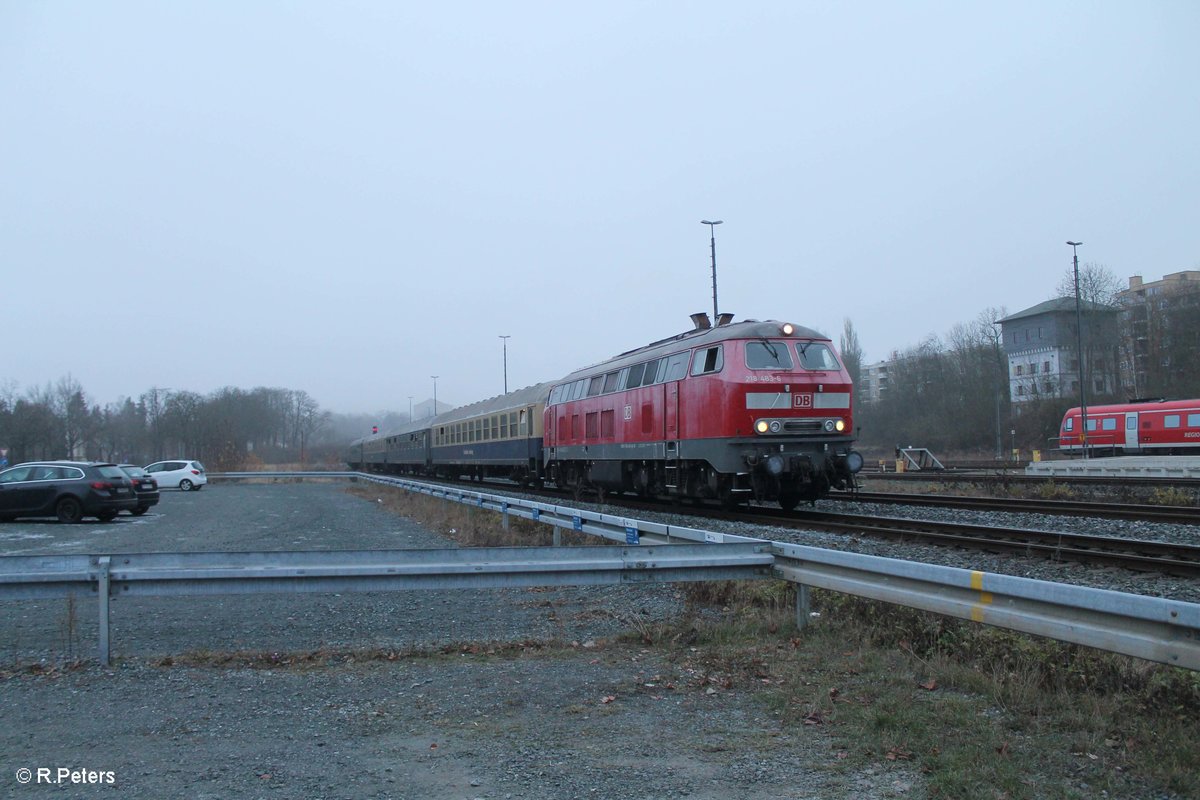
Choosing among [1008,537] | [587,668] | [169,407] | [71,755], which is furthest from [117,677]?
[169,407]

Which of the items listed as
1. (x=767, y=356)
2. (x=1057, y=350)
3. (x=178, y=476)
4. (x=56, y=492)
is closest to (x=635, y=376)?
(x=767, y=356)

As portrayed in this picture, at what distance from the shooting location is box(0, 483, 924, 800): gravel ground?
3.82 m

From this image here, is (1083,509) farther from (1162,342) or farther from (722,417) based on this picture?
(1162,342)

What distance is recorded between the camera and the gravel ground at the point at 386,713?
12.5 ft

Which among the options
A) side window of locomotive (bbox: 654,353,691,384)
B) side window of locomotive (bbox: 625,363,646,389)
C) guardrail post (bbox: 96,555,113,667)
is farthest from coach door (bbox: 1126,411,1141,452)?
guardrail post (bbox: 96,555,113,667)

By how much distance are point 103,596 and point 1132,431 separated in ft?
135

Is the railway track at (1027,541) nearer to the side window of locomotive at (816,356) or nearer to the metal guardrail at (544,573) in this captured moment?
the side window of locomotive at (816,356)

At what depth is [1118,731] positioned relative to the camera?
Answer: 4246mm

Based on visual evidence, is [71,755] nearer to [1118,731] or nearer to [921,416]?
[1118,731]

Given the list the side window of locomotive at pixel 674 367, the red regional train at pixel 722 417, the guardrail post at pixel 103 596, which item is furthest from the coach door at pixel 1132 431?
the guardrail post at pixel 103 596

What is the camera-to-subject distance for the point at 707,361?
50.0 ft

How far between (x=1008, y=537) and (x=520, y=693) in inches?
343

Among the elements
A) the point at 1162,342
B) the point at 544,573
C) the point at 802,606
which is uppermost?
the point at 1162,342

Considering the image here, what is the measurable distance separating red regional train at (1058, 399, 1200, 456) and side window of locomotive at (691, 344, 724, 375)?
27.9 metres
